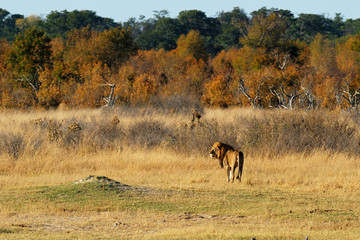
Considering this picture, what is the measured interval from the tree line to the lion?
10890 millimetres

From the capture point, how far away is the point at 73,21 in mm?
80500

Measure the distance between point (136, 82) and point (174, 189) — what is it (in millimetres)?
25173

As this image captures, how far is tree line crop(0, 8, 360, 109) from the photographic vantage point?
35594 mm

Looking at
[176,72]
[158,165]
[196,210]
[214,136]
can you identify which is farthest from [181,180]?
[176,72]

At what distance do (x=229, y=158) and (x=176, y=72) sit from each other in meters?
38.2

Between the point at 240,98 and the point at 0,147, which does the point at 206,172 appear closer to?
the point at 0,147

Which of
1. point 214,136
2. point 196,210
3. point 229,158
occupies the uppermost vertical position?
point 229,158

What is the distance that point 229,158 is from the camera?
42.6ft

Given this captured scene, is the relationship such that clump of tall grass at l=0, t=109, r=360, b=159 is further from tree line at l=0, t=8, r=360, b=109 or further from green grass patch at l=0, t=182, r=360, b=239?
green grass patch at l=0, t=182, r=360, b=239

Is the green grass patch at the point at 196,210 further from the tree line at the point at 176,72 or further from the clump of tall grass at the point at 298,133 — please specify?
the tree line at the point at 176,72

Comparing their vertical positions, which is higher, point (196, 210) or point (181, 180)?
point (196, 210)

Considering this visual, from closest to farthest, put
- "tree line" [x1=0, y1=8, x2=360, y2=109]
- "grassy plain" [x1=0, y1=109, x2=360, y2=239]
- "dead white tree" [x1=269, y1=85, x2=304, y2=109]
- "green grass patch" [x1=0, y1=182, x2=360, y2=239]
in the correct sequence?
"green grass patch" [x1=0, y1=182, x2=360, y2=239] → "grassy plain" [x1=0, y1=109, x2=360, y2=239] → "dead white tree" [x1=269, y1=85, x2=304, y2=109] → "tree line" [x1=0, y1=8, x2=360, y2=109]

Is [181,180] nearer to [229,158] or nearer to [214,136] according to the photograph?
[229,158]

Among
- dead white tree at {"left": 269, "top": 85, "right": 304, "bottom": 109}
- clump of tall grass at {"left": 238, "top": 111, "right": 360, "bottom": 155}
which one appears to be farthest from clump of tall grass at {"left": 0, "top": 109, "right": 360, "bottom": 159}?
dead white tree at {"left": 269, "top": 85, "right": 304, "bottom": 109}
